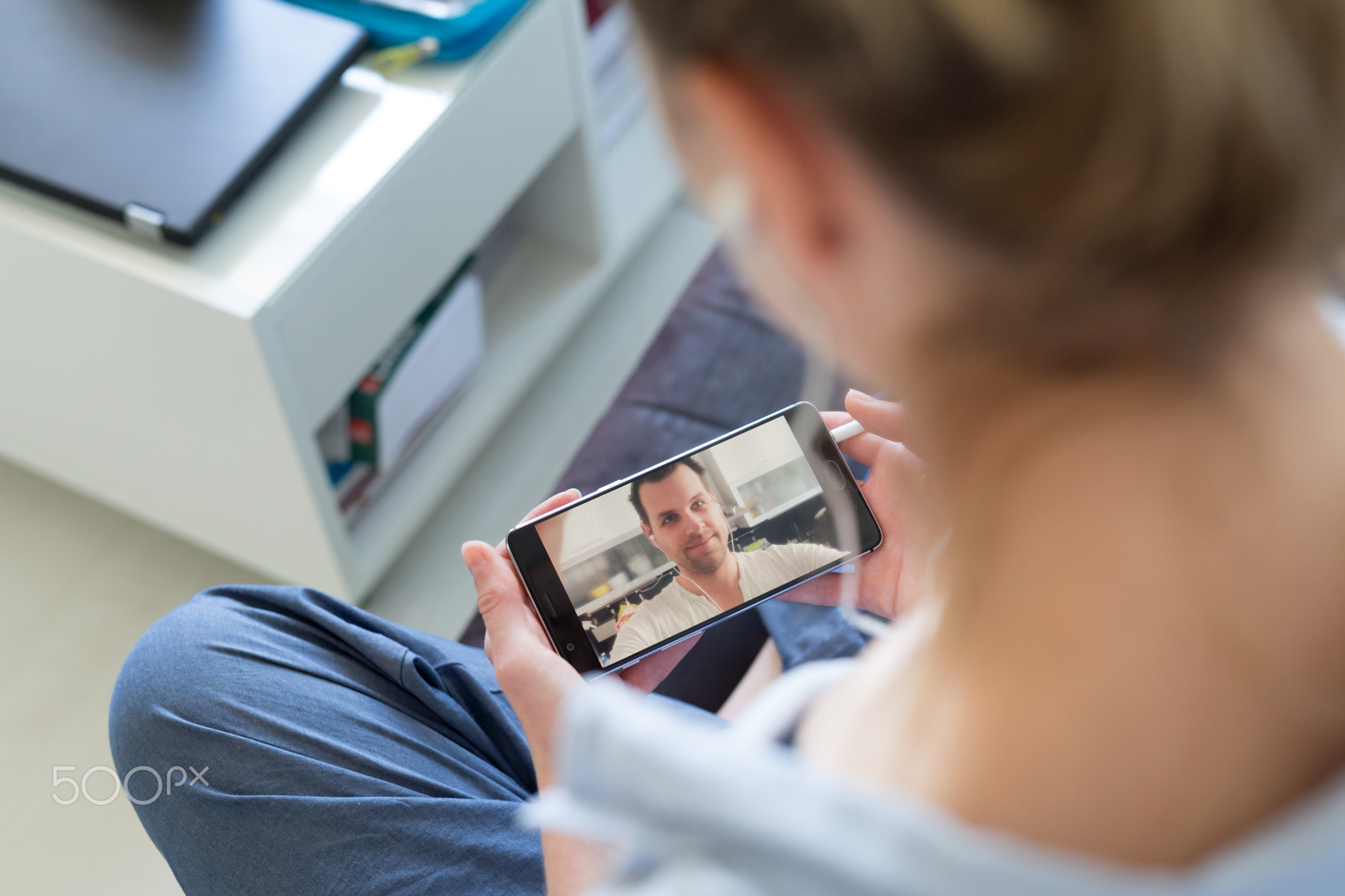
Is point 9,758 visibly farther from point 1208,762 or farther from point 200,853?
point 1208,762

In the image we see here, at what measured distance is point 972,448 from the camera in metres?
0.31

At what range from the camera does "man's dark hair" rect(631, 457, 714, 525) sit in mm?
746

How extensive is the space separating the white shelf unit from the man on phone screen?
33 cm

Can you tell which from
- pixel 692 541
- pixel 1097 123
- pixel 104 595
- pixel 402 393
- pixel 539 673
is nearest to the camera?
pixel 1097 123

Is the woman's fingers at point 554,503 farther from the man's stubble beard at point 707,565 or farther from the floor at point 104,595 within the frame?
the floor at point 104,595

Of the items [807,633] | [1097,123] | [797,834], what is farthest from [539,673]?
[1097,123]

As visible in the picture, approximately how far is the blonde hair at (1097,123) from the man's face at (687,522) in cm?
49

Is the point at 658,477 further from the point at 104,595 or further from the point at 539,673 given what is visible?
the point at 104,595

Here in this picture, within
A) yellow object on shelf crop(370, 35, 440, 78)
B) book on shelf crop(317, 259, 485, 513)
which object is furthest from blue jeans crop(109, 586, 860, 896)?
yellow object on shelf crop(370, 35, 440, 78)

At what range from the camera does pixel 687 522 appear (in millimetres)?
749

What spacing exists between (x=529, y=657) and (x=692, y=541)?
15 cm

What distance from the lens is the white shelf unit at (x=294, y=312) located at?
0.86 m

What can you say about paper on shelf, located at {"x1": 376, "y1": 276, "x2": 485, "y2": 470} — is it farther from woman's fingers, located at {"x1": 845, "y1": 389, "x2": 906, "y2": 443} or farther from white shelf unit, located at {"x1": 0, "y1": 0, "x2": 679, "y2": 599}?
woman's fingers, located at {"x1": 845, "y1": 389, "x2": 906, "y2": 443}

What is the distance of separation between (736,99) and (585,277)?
1.07 m
